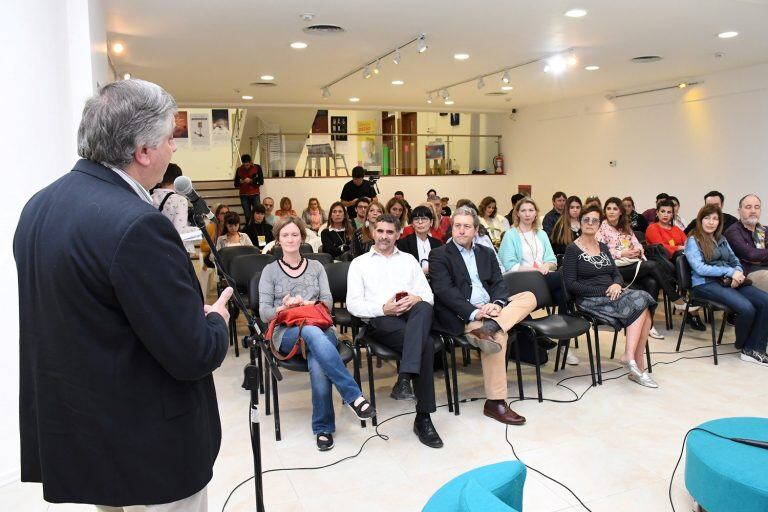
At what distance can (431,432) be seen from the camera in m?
3.42

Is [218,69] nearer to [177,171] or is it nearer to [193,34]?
[193,34]

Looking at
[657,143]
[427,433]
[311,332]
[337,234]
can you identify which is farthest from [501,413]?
[657,143]

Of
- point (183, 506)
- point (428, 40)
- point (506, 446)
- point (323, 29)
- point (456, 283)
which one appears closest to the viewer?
point (183, 506)

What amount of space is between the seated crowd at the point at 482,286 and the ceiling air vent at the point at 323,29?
1.92 m

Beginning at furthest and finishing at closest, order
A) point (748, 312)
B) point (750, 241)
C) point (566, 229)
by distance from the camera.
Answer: point (566, 229) → point (750, 241) → point (748, 312)

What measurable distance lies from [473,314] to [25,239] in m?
2.95

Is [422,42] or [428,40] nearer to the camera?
[422,42]

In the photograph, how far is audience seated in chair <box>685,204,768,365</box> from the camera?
484 centimetres

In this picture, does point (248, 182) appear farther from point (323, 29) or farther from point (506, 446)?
point (506, 446)

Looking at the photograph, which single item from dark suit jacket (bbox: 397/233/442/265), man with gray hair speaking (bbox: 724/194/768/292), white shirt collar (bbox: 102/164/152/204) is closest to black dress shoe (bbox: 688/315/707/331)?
man with gray hair speaking (bbox: 724/194/768/292)

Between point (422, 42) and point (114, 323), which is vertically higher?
point (422, 42)

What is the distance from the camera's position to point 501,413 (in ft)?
12.2

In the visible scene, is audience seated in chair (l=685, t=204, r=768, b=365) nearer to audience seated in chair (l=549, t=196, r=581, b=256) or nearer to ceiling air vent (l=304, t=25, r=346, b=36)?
audience seated in chair (l=549, t=196, r=581, b=256)

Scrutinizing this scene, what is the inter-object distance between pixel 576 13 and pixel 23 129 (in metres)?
4.95
